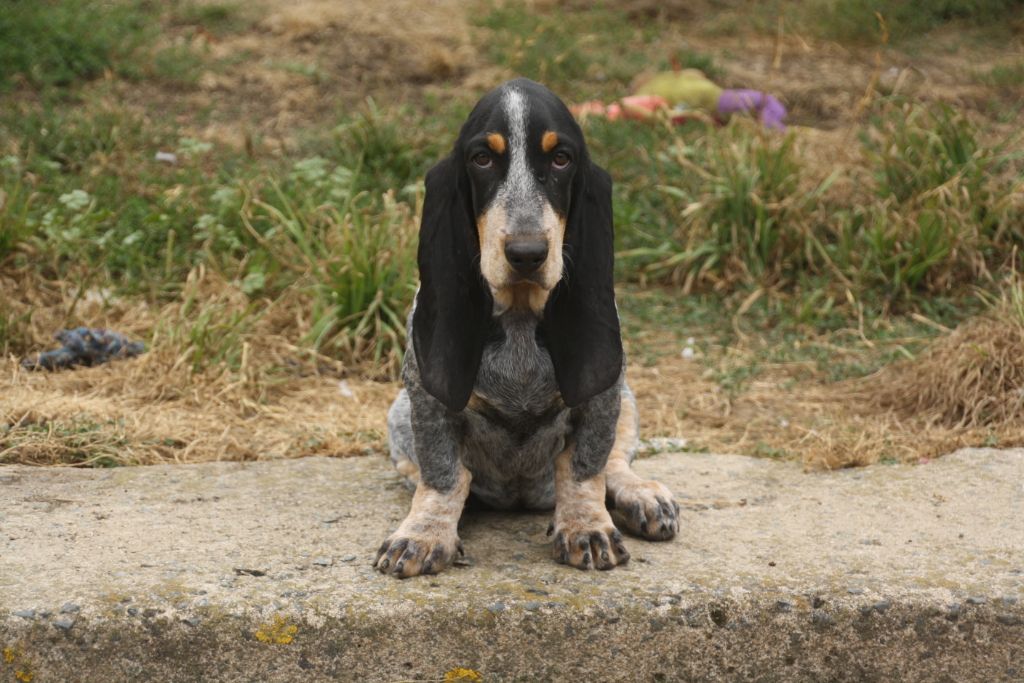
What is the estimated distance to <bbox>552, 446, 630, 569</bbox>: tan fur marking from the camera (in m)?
3.99

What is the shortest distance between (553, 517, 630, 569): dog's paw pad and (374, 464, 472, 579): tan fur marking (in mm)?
338

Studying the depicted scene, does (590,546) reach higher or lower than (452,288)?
lower

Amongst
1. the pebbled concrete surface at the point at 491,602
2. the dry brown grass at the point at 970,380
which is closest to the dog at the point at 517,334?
the pebbled concrete surface at the point at 491,602

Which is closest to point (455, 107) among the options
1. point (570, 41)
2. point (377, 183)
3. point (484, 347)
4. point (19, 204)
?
point (377, 183)

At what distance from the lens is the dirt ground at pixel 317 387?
5.45 meters

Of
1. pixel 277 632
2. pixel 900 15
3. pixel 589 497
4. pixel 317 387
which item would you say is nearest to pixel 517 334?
pixel 589 497

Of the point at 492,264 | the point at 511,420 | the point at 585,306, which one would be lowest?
the point at 511,420

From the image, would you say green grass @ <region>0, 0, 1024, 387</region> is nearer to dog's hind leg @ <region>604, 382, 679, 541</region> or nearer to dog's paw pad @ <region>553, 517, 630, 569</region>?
dog's hind leg @ <region>604, 382, 679, 541</region>

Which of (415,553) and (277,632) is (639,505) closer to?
(415,553)

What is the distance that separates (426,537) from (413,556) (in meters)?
0.08

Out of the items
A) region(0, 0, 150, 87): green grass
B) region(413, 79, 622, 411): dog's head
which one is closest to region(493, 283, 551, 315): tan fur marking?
region(413, 79, 622, 411): dog's head

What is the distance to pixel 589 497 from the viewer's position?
4.02 meters

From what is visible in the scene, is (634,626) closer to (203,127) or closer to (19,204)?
(19,204)

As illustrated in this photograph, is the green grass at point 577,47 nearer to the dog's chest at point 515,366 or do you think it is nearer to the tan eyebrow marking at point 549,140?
the dog's chest at point 515,366
